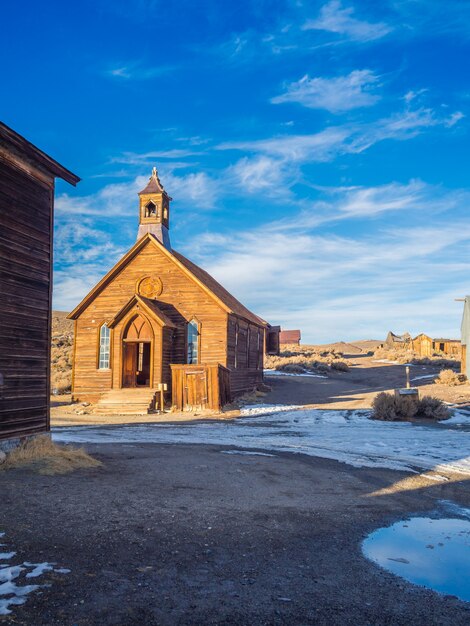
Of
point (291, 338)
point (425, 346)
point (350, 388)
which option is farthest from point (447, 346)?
point (350, 388)

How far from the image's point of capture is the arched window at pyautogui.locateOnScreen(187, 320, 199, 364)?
2605cm

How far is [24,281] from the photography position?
1009 cm

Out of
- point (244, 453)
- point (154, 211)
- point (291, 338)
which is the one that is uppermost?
point (154, 211)

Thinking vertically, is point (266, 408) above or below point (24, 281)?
below

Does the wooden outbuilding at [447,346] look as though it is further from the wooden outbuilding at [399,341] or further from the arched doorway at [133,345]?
the arched doorway at [133,345]

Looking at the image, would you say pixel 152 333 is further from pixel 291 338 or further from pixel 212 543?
pixel 291 338

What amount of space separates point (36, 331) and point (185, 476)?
14.0ft

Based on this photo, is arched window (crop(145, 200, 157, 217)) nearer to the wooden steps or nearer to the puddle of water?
the wooden steps

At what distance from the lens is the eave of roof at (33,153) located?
949 cm

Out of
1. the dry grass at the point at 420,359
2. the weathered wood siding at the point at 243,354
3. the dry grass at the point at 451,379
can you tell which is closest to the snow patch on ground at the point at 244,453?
the weathered wood siding at the point at 243,354

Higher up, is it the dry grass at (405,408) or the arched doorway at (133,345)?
the arched doorway at (133,345)

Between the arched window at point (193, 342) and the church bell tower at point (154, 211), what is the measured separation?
211 inches

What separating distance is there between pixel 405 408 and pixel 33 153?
15.4 m

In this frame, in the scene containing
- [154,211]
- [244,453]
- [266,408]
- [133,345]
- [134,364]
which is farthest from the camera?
[154,211]
